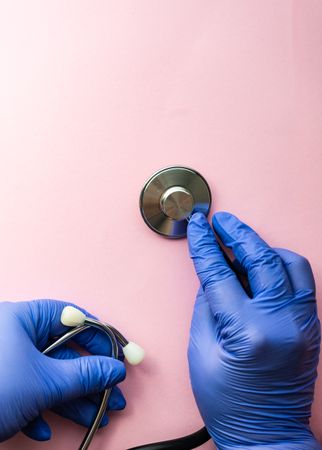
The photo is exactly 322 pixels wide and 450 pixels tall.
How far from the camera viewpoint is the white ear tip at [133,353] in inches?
30.6

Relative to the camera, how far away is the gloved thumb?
2.38 ft

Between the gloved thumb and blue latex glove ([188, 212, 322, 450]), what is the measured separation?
17 centimetres

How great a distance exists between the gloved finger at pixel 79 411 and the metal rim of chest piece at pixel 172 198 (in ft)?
1.37

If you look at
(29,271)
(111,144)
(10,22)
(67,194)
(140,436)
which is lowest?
(140,436)

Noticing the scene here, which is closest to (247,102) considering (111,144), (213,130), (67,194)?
(213,130)

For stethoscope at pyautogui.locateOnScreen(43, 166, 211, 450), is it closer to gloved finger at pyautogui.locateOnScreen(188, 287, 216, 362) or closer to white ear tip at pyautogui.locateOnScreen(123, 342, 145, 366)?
white ear tip at pyautogui.locateOnScreen(123, 342, 145, 366)

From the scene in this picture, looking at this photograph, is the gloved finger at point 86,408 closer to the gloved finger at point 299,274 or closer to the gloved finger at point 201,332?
the gloved finger at point 201,332

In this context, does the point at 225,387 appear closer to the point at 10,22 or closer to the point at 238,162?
the point at 238,162

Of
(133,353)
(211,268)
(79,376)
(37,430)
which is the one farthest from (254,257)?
(37,430)

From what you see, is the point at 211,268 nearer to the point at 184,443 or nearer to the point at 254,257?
the point at 254,257

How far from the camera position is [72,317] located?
2.39 ft

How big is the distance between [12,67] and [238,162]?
1.72ft

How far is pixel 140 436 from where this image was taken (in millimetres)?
852

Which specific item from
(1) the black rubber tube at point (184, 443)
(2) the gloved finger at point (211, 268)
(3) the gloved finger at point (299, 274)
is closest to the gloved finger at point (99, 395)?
(1) the black rubber tube at point (184, 443)
